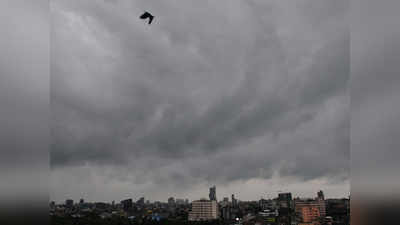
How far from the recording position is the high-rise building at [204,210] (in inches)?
439

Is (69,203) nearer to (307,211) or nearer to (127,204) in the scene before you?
(127,204)

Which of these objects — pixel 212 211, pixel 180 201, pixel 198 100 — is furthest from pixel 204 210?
pixel 198 100

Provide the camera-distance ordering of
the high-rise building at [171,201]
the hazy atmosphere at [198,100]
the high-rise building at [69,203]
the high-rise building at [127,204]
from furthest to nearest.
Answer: the high-rise building at [171,201] → the high-rise building at [127,204] → the high-rise building at [69,203] → the hazy atmosphere at [198,100]

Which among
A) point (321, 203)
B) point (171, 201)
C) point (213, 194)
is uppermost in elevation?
point (213, 194)

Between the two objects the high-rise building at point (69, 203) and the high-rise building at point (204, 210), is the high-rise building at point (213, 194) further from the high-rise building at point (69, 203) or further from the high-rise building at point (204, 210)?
the high-rise building at point (69, 203)

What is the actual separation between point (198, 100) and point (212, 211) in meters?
4.66

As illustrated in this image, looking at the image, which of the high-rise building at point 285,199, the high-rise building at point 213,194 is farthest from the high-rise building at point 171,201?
the high-rise building at point 285,199

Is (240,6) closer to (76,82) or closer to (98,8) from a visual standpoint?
(98,8)

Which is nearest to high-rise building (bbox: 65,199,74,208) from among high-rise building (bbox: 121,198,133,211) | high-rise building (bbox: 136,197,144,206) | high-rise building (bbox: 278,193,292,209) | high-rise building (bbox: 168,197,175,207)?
high-rise building (bbox: 121,198,133,211)

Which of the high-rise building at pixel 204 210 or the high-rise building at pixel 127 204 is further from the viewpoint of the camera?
the high-rise building at pixel 204 210

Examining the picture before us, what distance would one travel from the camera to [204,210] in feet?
39.6

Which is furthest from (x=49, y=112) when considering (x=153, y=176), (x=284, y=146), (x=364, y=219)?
(x=153, y=176)

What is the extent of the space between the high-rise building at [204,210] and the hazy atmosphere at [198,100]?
0.37 metres

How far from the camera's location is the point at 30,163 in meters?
0.96
